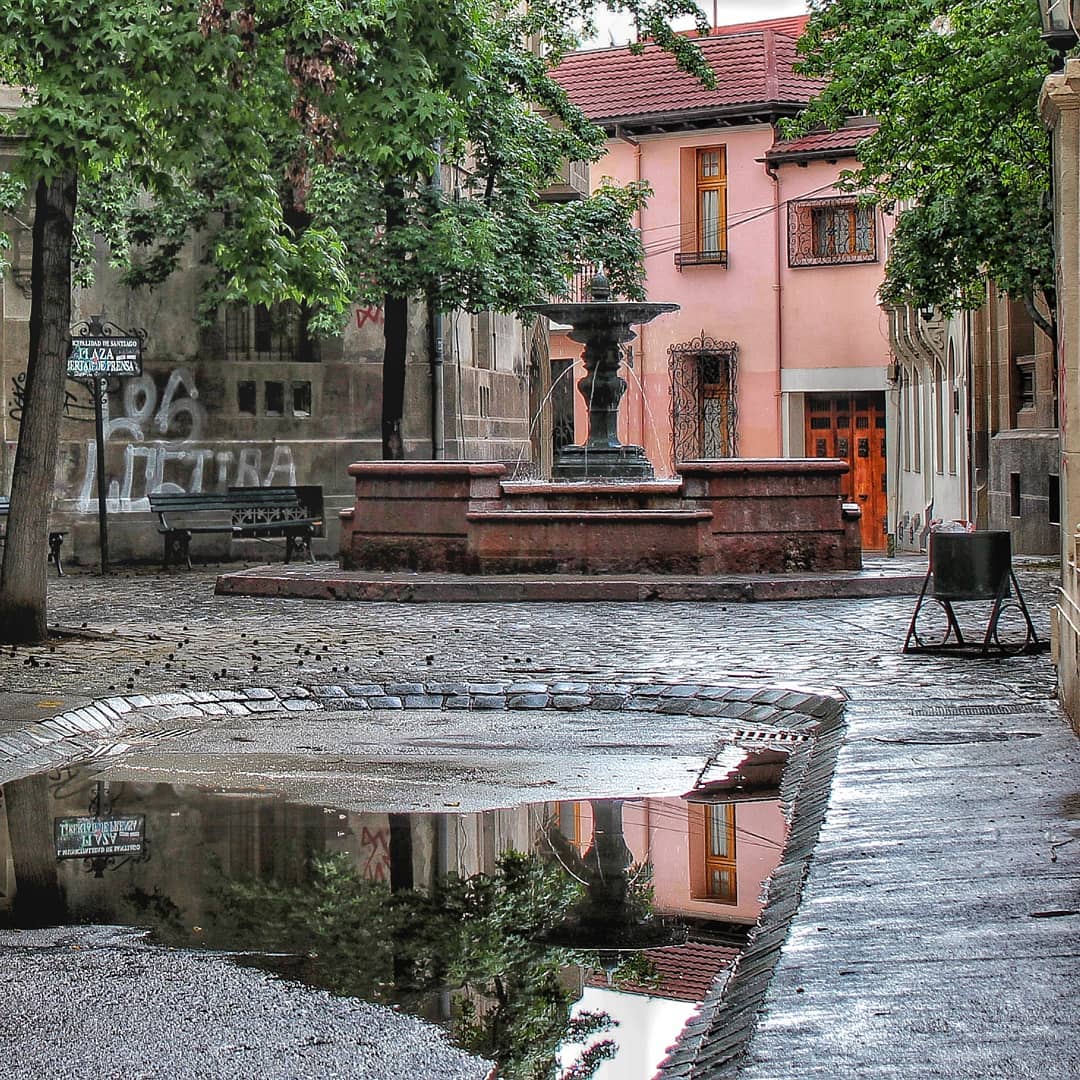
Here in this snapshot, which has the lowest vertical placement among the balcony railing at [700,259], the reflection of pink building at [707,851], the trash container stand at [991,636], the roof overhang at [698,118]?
the reflection of pink building at [707,851]

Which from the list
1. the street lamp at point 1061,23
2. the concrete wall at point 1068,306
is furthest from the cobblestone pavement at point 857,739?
the street lamp at point 1061,23

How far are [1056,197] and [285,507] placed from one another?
16.7 meters

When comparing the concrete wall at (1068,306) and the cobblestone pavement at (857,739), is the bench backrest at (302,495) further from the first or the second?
the concrete wall at (1068,306)

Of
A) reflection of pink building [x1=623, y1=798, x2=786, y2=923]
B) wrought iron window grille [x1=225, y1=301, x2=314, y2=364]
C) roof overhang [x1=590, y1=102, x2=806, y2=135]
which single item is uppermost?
roof overhang [x1=590, y1=102, x2=806, y2=135]

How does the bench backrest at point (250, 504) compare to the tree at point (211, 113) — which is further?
the bench backrest at point (250, 504)

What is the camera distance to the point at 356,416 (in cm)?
2675

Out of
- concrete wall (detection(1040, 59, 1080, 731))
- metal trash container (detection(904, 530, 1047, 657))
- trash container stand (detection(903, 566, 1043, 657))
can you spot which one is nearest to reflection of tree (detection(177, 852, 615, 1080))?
concrete wall (detection(1040, 59, 1080, 731))

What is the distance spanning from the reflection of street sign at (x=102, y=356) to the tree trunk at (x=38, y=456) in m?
7.33

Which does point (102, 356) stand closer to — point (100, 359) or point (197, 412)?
point (100, 359)

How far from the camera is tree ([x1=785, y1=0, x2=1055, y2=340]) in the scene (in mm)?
18531

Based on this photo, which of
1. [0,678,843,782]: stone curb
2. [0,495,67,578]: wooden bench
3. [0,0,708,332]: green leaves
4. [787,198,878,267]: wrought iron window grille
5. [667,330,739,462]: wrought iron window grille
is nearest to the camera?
[0,678,843,782]: stone curb

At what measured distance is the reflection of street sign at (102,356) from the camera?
70.4 ft

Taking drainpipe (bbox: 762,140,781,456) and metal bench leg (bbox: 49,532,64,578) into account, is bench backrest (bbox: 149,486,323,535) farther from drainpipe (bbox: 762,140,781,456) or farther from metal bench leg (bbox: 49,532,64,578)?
drainpipe (bbox: 762,140,781,456)

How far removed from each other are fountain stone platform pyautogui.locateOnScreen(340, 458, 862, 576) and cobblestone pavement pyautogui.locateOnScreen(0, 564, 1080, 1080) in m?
1.44
